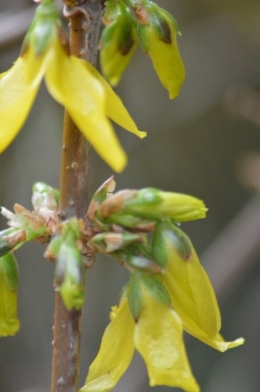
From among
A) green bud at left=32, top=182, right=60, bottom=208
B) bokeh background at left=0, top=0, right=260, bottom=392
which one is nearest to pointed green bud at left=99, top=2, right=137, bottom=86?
green bud at left=32, top=182, right=60, bottom=208

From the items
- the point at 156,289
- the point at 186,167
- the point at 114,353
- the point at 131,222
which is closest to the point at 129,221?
the point at 131,222

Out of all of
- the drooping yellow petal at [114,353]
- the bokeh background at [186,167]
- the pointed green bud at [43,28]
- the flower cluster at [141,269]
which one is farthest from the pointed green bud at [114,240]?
the bokeh background at [186,167]

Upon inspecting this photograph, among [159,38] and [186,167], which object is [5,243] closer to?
[159,38]

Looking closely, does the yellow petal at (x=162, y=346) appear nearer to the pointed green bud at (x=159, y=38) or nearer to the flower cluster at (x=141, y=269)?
the flower cluster at (x=141, y=269)

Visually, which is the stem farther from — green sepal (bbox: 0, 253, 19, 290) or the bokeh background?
the bokeh background

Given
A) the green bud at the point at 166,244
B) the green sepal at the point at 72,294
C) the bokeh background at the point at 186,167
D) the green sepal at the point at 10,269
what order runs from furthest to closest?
the bokeh background at the point at 186,167 → the green sepal at the point at 10,269 → the green bud at the point at 166,244 → the green sepal at the point at 72,294
